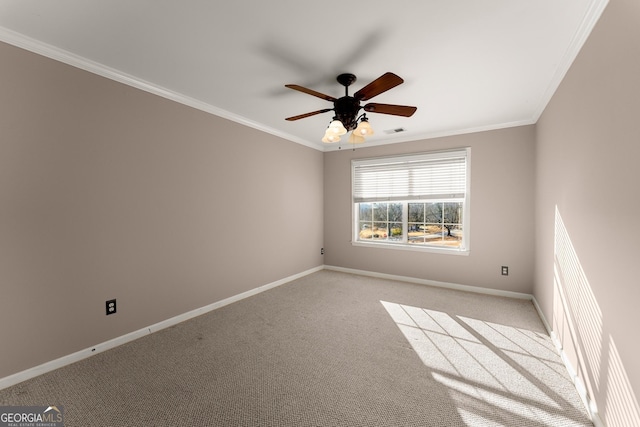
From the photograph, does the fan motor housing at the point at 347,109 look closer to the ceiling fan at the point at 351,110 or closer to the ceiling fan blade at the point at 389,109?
the ceiling fan at the point at 351,110

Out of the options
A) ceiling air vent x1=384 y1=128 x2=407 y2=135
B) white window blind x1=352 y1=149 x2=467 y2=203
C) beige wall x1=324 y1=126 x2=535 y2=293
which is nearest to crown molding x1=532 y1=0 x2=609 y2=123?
beige wall x1=324 y1=126 x2=535 y2=293

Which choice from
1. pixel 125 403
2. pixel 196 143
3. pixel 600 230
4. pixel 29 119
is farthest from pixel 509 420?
pixel 29 119

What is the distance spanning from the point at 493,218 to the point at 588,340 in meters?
2.49

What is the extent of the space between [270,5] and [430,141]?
345cm

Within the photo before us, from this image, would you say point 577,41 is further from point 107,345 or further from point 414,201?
point 107,345

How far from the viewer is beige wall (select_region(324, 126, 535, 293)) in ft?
12.4

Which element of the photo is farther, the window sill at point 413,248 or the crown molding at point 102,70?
the window sill at point 413,248

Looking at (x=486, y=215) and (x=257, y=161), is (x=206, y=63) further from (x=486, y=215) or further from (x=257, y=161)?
(x=486, y=215)

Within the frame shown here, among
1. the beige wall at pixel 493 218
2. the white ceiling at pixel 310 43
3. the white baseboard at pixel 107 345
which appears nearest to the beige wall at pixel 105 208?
the white baseboard at pixel 107 345

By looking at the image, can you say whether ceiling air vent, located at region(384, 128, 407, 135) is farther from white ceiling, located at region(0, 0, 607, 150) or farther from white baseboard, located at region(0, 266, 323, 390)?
white baseboard, located at region(0, 266, 323, 390)

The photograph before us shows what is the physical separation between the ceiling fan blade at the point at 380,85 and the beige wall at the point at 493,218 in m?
2.57

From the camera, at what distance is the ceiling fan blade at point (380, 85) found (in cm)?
194

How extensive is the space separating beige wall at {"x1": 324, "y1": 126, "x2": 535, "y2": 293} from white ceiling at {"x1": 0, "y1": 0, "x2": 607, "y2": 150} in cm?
88

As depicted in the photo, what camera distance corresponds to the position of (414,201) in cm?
463
